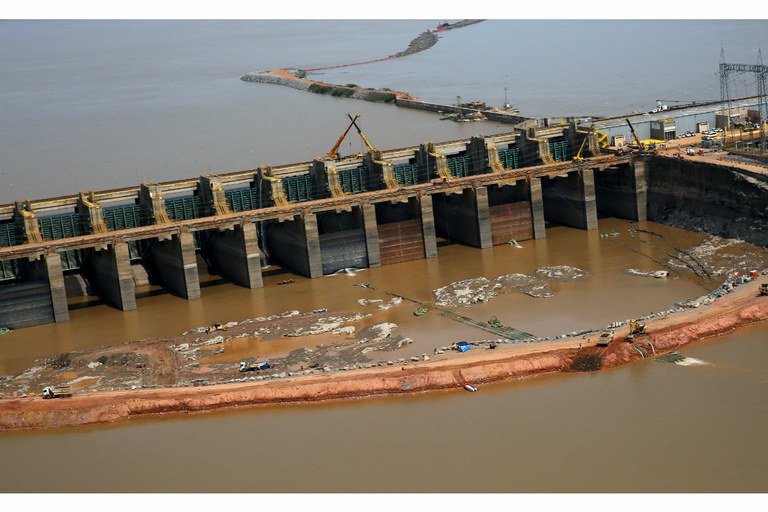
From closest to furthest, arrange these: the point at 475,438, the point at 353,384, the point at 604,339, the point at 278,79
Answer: the point at 475,438 < the point at 353,384 < the point at 604,339 < the point at 278,79

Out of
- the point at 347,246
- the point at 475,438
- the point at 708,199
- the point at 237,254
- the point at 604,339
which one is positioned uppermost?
the point at 237,254

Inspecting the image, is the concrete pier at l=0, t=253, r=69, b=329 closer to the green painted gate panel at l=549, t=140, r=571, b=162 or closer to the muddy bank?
the green painted gate panel at l=549, t=140, r=571, b=162

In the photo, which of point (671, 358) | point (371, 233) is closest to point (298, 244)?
point (371, 233)

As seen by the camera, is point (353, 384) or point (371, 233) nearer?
point (353, 384)

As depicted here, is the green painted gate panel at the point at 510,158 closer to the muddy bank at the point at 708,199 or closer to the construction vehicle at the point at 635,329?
the muddy bank at the point at 708,199

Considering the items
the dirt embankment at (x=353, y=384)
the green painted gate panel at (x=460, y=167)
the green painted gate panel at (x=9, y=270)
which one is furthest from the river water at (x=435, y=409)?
the green painted gate panel at (x=460, y=167)

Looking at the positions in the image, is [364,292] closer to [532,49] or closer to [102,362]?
[102,362]

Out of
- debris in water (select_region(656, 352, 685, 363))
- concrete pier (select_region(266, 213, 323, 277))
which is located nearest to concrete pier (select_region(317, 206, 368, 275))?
concrete pier (select_region(266, 213, 323, 277))

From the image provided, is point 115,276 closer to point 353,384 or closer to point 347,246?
point 347,246
